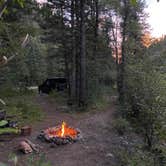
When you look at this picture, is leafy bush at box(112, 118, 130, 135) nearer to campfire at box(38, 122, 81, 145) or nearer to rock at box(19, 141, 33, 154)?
campfire at box(38, 122, 81, 145)

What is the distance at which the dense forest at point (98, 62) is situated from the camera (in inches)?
306

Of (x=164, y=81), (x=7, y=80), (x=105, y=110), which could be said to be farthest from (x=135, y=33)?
(x=164, y=81)

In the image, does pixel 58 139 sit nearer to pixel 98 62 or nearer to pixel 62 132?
pixel 62 132

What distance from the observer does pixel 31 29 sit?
10.3 meters

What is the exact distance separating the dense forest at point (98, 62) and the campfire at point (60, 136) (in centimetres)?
160

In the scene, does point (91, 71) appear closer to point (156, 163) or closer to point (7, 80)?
point (7, 80)

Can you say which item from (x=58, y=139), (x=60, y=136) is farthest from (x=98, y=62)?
(x=58, y=139)

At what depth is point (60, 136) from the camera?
834 cm

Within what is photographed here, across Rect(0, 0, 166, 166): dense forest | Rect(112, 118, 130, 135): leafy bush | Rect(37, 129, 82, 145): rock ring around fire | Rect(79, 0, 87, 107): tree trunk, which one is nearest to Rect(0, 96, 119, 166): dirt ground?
Rect(37, 129, 82, 145): rock ring around fire

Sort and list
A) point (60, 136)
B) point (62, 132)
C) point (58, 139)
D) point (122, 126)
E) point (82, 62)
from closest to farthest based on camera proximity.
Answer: point (58, 139) → point (60, 136) → point (62, 132) → point (122, 126) → point (82, 62)

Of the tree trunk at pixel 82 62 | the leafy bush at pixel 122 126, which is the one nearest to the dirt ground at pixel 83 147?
the leafy bush at pixel 122 126

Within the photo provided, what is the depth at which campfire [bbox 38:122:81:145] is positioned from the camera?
26.9 feet

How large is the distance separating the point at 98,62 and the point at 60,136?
9849 mm

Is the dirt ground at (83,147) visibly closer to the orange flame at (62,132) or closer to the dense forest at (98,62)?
the orange flame at (62,132)
